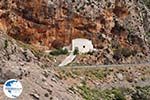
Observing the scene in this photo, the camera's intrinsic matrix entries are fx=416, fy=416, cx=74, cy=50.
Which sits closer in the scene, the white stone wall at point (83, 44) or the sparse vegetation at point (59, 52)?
the sparse vegetation at point (59, 52)

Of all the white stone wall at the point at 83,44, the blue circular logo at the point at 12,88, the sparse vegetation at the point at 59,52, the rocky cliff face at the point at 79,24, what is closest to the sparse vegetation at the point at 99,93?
the sparse vegetation at the point at 59,52

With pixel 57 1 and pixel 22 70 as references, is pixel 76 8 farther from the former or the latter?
pixel 22 70

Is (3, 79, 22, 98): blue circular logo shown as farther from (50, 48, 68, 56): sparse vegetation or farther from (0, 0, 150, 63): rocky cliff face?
(50, 48, 68, 56): sparse vegetation

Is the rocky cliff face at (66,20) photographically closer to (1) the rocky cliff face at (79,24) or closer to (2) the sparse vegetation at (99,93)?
(1) the rocky cliff face at (79,24)

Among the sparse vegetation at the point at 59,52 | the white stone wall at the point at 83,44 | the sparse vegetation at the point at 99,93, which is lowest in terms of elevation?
Result: the sparse vegetation at the point at 99,93

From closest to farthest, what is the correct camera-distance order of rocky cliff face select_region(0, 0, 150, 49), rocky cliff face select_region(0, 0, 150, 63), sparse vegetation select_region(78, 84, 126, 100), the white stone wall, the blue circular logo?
the blue circular logo < sparse vegetation select_region(78, 84, 126, 100) < rocky cliff face select_region(0, 0, 150, 49) < rocky cliff face select_region(0, 0, 150, 63) < the white stone wall

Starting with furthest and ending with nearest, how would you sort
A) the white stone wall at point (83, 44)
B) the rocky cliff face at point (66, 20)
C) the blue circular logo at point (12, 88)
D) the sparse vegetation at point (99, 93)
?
the white stone wall at point (83, 44) → the rocky cliff face at point (66, 20) → the sparse vegetation at point (99, 93) → the blue circular logo at point (12, 88)

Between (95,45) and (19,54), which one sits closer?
(19,54)

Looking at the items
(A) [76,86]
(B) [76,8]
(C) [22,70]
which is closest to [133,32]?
(B) [76,8]

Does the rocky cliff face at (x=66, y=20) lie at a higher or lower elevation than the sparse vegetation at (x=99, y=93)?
higher

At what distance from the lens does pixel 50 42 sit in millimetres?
45375

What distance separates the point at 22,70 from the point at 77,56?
63.4 ft

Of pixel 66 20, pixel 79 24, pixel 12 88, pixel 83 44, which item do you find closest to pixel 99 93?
pixel 83 44

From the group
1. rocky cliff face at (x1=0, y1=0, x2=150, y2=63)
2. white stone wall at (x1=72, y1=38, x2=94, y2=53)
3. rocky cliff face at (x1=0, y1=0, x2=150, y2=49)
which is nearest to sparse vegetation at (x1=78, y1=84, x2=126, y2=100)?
rocky cliff face at (x1=0, y1=0, x2=150, y2=63)
